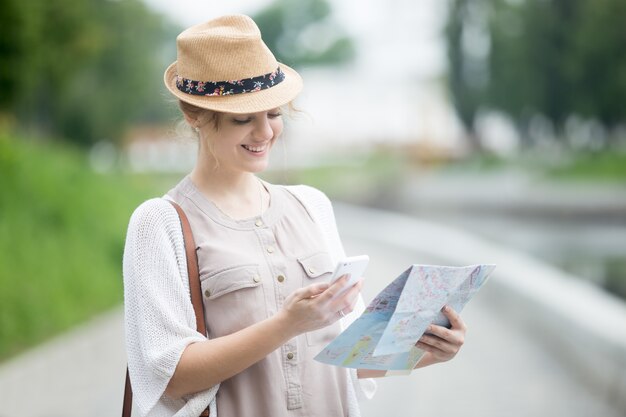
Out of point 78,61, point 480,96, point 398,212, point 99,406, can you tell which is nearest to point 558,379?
point 99,406

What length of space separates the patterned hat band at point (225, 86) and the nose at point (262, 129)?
0.07 meters

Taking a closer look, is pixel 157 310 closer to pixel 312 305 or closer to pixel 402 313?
pixel 312 305

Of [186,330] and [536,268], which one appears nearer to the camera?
[186,330]

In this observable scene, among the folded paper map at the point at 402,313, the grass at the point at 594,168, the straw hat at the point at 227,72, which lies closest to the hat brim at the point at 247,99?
the straw hat at the point at 227,72

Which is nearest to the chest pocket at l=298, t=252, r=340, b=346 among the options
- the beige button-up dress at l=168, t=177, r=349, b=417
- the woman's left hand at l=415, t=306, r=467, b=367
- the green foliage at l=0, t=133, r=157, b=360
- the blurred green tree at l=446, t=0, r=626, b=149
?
the beige button-up dress at l=168, t=177, r=349, b=417

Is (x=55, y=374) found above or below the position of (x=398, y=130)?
above

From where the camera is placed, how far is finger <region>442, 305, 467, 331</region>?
228cm

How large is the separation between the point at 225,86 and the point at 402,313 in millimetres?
644

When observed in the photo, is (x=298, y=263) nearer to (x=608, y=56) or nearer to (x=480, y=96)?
(x=608, y=56)

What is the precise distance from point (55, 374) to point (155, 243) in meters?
4.81

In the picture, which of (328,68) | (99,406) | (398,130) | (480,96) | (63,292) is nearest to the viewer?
(99,406)

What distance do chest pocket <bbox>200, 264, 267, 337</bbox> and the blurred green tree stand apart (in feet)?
95.4

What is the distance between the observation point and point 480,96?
36.7 m

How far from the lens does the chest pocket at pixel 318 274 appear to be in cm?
231
